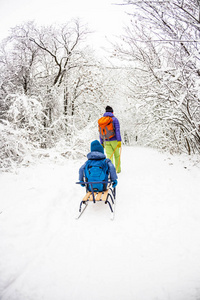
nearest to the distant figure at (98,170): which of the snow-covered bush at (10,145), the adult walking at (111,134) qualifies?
the adult walking at (111,134)

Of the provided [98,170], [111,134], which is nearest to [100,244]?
[98,170]

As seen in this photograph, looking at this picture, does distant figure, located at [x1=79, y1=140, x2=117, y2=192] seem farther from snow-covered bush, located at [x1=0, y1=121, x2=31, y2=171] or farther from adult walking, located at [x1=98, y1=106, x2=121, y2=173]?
snow-covered bush, located at [x1=0, y1=121, x2=31, y2=171]

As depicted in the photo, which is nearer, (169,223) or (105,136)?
(169,223)

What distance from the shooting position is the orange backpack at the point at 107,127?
17.1 feet

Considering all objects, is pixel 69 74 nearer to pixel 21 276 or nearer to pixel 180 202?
pixel 180 202

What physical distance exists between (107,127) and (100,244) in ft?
11.1

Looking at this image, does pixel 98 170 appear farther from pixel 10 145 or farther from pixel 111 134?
pixel 10 145

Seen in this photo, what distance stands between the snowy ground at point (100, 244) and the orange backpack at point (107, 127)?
1.79 meters

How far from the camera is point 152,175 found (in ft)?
18.0

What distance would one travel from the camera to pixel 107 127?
524cm

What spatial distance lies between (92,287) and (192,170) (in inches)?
184

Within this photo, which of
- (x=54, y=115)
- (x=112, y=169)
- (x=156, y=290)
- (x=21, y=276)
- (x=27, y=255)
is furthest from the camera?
(x=54, y=115)

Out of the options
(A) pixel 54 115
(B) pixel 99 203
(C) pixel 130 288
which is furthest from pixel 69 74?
(C) pixel 130 288

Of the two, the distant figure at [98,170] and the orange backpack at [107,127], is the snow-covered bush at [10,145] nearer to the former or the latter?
the orange backpack at [107,127]
